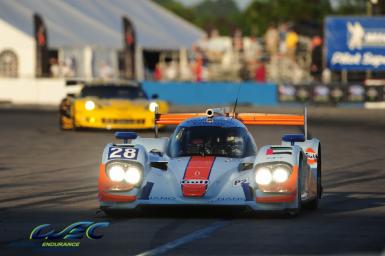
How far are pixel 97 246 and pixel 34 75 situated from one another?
145ft

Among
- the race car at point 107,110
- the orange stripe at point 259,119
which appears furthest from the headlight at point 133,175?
the race car at point 107,110

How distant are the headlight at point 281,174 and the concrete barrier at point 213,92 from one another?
36542mm

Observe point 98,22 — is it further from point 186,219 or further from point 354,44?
point 186,219

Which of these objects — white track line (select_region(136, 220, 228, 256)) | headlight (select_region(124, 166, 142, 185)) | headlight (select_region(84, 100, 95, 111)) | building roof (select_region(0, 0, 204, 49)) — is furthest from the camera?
building roof (select_region(0, 0, 204, 49))

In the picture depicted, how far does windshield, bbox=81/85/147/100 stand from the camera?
1239 inches

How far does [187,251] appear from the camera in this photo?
10477 millimetres

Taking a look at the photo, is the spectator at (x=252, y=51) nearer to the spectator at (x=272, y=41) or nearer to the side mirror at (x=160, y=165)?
the spectator at (x=272, y=41)

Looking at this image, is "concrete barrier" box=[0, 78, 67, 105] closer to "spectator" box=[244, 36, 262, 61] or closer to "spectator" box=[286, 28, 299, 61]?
"spectator" box=[244, 36, 262, 61]

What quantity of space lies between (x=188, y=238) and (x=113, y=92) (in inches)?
811

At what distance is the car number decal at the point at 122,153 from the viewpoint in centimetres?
1318

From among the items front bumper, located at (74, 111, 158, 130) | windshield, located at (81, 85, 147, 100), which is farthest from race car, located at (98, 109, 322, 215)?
windshield, located at (81, 85, 147, 100)

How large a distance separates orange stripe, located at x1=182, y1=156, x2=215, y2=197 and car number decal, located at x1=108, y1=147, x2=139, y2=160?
0.57m

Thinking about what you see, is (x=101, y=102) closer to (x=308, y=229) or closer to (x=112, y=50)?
(x=308, y=229)

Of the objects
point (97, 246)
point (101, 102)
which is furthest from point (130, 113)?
point (97, 246)
